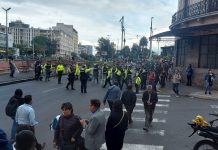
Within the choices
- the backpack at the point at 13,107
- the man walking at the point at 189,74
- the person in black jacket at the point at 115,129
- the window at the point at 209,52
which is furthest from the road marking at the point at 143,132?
the man walking at the point at 189,74

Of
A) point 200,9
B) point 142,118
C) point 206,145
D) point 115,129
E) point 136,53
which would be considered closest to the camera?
point 115,129

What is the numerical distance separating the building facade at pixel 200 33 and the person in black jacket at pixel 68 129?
779 inches

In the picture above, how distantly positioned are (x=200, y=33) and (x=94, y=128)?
77.8ft

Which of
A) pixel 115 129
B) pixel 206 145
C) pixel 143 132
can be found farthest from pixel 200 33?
pixel 115 129

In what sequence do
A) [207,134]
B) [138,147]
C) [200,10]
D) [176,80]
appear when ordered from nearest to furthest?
[207,134]
[138,147]
[176,80]
[200,10]

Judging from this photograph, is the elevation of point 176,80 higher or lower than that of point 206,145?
higher

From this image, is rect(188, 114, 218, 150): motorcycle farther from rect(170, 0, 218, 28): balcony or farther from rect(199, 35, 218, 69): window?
rect(199, 35, 218, 69): window

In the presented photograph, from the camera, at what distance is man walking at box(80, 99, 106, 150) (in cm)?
665

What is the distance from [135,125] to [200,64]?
18.0m

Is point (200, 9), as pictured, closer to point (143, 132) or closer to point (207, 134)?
point (143, 132)

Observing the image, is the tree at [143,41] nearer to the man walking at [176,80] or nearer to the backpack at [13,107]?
the man walking at [176,80]

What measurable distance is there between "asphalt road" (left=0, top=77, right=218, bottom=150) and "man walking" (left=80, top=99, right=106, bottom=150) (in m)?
2.79

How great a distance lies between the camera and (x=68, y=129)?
641cm

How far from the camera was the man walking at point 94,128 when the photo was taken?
665 centimetres
